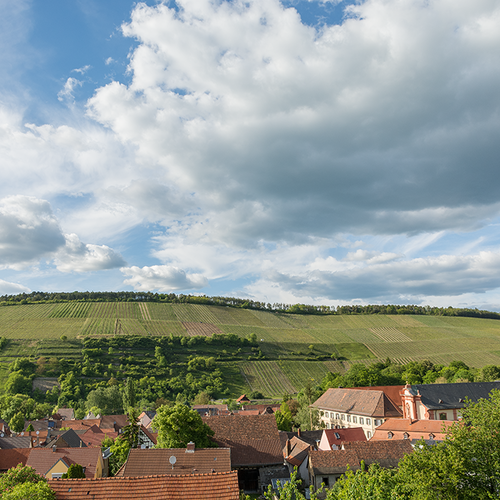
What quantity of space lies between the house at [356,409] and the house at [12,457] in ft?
206

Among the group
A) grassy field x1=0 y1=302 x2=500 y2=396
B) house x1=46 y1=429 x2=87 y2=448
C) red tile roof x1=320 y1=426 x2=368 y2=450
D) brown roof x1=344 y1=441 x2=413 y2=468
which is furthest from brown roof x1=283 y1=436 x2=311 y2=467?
grassy field x1=0 y1=302 x2=500 y2=396

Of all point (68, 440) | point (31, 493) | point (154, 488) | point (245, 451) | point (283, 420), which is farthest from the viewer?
point (283, 420)

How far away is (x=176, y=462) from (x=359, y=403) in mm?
63428

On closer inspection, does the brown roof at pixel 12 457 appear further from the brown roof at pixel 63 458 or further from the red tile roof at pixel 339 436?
the red tile roof at pixel 339 436

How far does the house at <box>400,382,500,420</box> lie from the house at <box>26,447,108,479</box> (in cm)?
6014

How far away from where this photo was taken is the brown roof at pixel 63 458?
5234 centimetres

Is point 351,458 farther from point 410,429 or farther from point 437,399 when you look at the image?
point 437,399

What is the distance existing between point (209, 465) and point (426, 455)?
72.2 feet

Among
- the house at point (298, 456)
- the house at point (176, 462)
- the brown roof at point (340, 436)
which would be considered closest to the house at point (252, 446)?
the house at point (298, 456)

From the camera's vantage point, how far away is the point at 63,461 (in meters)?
52.1

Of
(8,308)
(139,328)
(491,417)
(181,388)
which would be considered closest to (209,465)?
(491,417)

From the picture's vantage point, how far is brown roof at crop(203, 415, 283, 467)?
2028 inches

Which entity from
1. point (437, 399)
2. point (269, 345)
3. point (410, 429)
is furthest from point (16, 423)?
point (269, 345)

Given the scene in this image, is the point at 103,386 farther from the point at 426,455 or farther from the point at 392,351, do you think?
the point at 426,455
